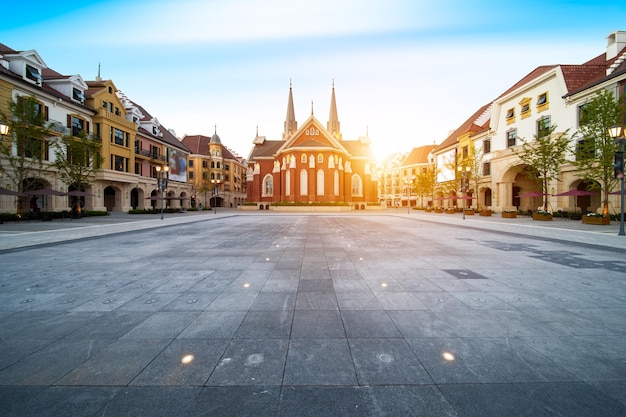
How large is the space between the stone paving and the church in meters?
38.4

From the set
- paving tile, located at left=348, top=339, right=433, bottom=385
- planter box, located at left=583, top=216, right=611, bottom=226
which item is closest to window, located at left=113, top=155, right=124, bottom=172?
paving tile, located at left=348, top=339, right=433, bottom=385

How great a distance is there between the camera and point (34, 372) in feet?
8.64

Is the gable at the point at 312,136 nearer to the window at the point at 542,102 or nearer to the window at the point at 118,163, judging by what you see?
the window at the point at 118,163

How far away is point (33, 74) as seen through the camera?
24406mm

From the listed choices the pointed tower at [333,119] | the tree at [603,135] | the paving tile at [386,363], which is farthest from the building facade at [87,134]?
the tree at [603,135]

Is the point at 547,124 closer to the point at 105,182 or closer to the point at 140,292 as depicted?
the point at 140,292

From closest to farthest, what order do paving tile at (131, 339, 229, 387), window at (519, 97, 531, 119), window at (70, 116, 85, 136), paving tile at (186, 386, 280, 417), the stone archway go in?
paving tile at (186, 386, 280, 417) < paving tile at (131, 339, 229, 387) < window at (70, 116, 85, 136) < window at (519, 97, 531, 119) < the stone archway

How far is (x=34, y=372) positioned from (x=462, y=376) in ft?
14.7

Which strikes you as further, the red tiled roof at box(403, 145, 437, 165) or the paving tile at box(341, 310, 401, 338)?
the red tiled roof at box(403, 145, 437, 165)

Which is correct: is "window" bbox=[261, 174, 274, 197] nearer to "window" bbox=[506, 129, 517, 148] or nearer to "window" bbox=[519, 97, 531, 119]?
"window" bbox=[506, 129, 517, 148]

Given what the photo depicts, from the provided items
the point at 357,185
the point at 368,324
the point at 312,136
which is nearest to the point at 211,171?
the point at 312,136

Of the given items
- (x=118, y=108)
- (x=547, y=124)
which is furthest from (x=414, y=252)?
(x=118, y=108)

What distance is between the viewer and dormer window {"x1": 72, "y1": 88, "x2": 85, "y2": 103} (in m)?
28.3

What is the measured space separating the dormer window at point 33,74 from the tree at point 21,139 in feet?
11.3
